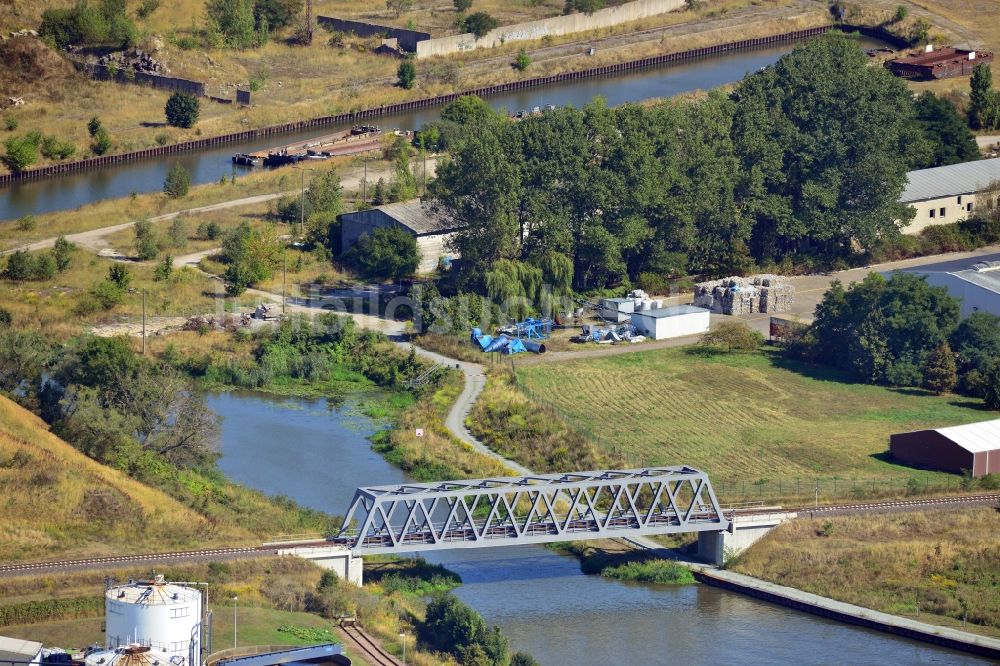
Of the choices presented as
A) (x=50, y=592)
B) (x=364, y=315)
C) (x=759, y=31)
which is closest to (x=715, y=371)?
(x=364, y=315)

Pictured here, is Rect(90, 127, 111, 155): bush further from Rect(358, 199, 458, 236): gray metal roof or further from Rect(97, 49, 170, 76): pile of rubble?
Rect(358, 199, 458, 236): gray metal roof

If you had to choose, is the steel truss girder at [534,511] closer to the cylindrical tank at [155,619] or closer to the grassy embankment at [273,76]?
the cylindrical tank at [155,619]

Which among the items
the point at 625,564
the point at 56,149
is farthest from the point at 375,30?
the point at 625,564

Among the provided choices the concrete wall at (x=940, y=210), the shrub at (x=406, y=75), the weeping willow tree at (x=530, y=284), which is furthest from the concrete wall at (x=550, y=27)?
the weeping willow tree at (x=530, y=284)

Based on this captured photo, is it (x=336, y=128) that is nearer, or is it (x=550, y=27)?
(x=336, y=128)

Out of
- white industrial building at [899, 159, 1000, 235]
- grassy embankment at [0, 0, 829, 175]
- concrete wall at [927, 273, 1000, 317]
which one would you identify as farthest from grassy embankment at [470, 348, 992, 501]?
grassy embankment at [0, 0, 829, 175]

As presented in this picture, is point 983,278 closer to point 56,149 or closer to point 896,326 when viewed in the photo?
point 896,326
